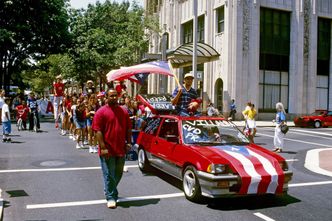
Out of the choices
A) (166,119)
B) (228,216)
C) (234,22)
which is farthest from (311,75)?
(228,216)

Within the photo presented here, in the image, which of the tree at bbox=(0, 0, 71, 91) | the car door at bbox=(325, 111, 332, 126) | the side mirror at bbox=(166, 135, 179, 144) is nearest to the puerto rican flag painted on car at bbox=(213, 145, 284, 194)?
the side mirror at bbox=(166, 135, 179, 144)

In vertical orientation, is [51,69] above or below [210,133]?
above

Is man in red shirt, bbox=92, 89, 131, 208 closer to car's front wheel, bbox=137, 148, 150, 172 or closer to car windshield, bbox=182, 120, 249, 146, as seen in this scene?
car windshield, bbox=182, 120, 249, 146

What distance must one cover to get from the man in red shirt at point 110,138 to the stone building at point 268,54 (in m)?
25.8

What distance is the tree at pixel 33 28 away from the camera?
26.6 meters

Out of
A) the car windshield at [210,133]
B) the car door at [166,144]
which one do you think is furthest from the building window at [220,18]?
the car windshield at [210,133]

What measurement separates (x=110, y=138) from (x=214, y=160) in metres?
1.80

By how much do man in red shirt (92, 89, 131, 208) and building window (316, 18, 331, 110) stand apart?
3347cm

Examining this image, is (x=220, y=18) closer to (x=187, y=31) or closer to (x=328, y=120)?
(x=187, y=31)

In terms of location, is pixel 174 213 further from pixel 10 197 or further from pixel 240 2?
pixel 240 2

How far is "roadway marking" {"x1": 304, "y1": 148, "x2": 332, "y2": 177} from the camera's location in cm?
1030

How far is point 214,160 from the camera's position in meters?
6.57

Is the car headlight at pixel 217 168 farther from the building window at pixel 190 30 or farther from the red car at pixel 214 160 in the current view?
the building window at pixel 190 30

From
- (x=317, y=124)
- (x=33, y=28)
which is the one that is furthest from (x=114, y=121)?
(x=317, y=124)
